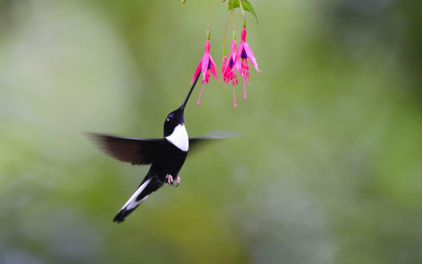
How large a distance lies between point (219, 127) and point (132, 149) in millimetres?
1142

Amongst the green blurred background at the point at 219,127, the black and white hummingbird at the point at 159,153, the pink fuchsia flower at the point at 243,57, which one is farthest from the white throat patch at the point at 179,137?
the green blurred background at the point at 219,127

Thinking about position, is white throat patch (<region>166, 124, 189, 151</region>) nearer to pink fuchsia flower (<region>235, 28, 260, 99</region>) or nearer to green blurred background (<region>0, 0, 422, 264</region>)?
pink fuchsia flower (<region>235, 28, 260, 99</region>)

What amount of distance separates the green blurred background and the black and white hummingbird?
1.06 m

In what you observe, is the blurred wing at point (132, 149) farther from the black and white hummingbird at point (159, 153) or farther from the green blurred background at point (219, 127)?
the green blurred background at point (219, 127)

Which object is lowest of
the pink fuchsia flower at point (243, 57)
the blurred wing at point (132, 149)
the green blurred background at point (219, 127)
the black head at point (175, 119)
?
the blurred wing at point (132, 149)

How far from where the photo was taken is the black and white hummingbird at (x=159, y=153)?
0.95 metres

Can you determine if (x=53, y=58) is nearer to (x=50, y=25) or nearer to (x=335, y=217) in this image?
(x=50, y=25)

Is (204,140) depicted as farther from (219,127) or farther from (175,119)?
(219,127)

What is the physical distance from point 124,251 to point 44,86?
3.17ft

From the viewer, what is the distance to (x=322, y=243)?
232cm

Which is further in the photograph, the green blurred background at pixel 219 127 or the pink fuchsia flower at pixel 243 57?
the green blurred background at pixel 219 127

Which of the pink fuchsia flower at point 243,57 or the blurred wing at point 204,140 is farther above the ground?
the pink fuchsia flower at point 243,57

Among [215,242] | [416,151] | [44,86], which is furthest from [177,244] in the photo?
[416,151]

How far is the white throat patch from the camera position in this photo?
3.11 ft
